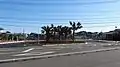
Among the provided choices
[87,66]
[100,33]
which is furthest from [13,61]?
[100,33]

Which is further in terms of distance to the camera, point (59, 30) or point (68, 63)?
point (59, 30)

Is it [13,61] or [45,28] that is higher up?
[45,28]

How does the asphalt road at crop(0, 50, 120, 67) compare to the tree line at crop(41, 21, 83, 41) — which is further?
the tree line at crop(41, 21, 83, 41)

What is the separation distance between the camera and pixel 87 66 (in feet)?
44.2

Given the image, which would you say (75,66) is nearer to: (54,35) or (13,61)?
(13,61)

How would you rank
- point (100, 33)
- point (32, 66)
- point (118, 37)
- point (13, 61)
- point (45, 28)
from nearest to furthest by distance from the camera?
point (32, 66)
point (13, 61)
point (45, 28)
point (118, 37)
point (100, 33)

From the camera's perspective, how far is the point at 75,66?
1337 cm

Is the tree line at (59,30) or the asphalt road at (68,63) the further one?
the tree line at (59,30)

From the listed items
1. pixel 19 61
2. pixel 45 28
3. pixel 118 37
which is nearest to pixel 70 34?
pixel 45 28

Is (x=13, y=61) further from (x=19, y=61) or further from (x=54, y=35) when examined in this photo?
(x=54, y=35)

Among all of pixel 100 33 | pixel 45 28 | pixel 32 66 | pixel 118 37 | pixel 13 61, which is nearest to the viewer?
pixel 32 66

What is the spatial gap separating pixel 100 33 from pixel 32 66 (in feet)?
433

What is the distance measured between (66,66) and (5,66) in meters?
3.36

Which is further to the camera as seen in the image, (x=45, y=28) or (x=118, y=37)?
(x=118, y=37)
